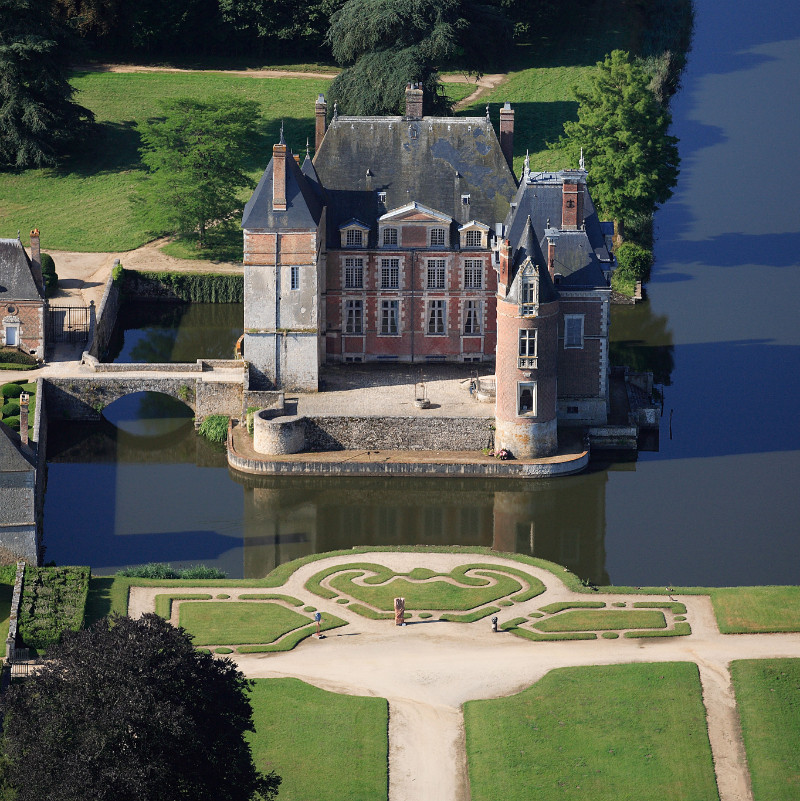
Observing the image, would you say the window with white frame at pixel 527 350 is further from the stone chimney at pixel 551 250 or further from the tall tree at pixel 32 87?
the tall tree at pixel 32 87

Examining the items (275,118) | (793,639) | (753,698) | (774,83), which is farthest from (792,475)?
(774,83)

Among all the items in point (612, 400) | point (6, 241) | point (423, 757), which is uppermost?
point (6, 241)

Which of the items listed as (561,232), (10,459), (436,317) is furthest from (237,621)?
(436,317)

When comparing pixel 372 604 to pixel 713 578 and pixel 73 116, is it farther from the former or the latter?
pixel 73 116

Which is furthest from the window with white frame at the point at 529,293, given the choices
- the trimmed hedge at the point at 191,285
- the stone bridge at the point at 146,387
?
the trimmed hedge at the point at 191,285

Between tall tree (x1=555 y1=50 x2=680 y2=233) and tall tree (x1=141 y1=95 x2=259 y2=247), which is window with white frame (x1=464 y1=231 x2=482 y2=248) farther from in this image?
tall tree (x1=141 y1=95 x2=259 y2=247)

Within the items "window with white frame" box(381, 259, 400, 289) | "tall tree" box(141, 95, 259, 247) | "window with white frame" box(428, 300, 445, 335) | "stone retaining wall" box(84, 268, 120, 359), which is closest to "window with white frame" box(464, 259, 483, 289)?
"window with white frame" box(428, 300, 445, 335)
